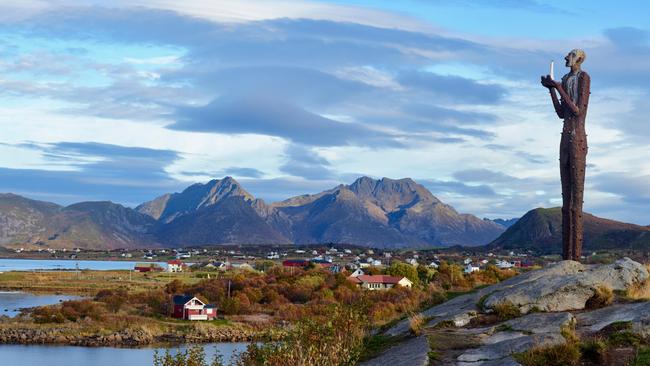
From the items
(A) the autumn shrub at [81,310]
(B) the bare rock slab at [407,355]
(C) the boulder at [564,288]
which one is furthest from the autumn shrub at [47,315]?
(B) the bare rock slab at [407,355]

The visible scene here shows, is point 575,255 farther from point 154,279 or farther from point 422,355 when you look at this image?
point 154,279

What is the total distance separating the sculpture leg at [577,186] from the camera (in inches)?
914

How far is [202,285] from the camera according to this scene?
97.6 meters

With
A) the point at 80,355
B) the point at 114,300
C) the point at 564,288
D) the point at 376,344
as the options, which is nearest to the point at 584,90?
the point at 564,288

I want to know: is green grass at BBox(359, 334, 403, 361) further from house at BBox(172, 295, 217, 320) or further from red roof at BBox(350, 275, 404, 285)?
red roof at BBox(350, 275, 404, 285)

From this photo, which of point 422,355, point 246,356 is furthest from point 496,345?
point 246,356

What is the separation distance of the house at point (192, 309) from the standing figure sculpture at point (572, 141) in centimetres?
5974

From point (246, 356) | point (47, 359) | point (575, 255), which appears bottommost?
point (47, 359)

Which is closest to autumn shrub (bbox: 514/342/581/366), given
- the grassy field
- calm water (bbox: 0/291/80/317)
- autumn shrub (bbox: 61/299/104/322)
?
autumn shrub (bbox: 61/299/104/322)

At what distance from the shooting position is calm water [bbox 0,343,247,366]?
54.5m

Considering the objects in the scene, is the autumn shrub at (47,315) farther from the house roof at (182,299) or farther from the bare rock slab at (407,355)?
the bare rock slab at (407,355)

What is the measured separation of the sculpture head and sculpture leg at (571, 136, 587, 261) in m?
2.03

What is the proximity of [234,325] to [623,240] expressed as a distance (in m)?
117

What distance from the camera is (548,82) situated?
906 inches
